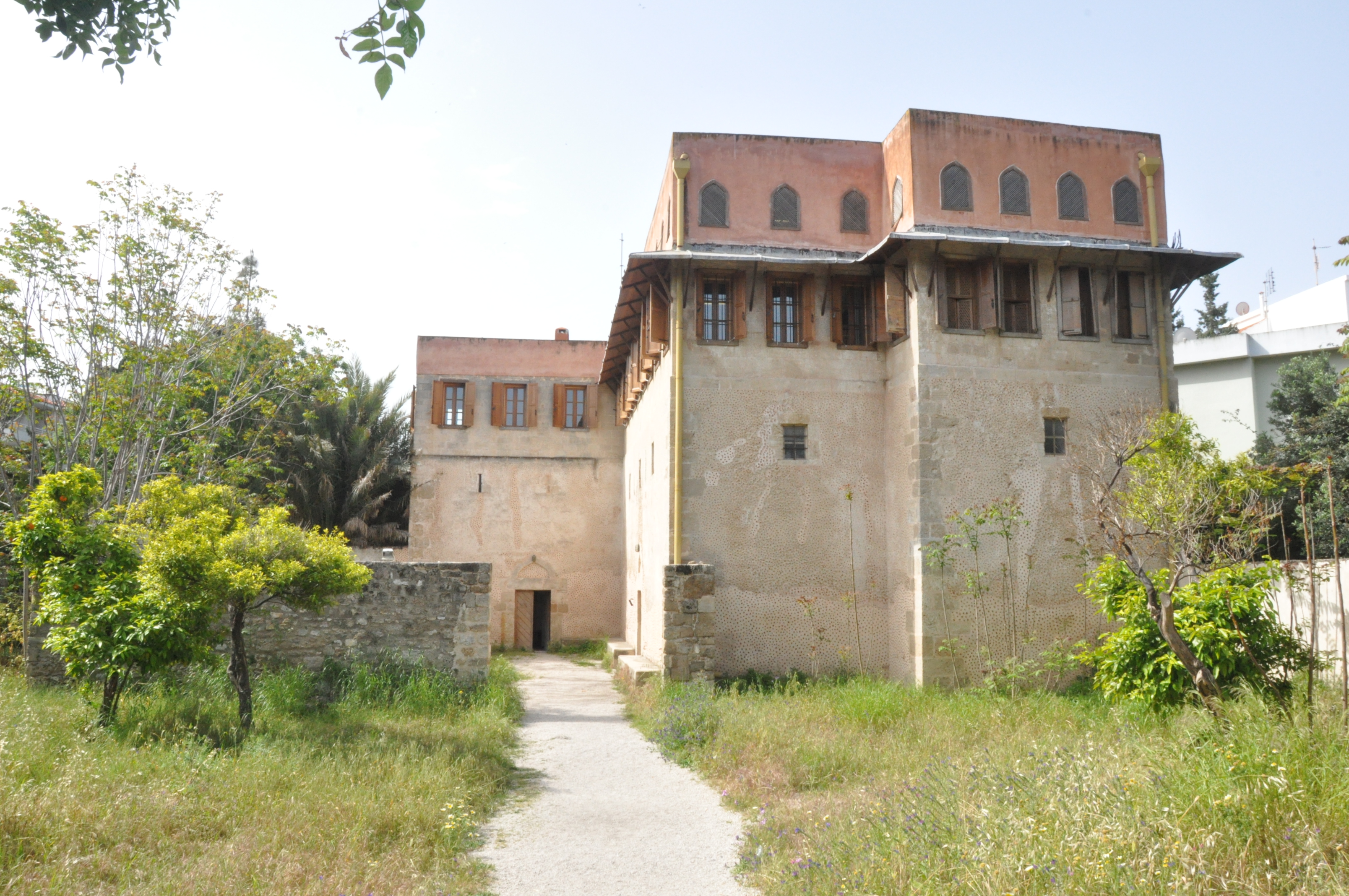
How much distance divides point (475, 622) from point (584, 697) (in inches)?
121

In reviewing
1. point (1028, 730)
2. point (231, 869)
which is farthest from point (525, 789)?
point (1028, 730)

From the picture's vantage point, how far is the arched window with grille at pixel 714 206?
1516cm

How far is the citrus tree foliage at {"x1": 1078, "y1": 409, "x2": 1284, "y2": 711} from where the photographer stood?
7.90 metres

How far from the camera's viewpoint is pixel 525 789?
28.8 feet

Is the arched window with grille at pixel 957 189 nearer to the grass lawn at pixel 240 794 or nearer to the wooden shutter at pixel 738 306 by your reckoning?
the wooden shutter at pixel 738 306

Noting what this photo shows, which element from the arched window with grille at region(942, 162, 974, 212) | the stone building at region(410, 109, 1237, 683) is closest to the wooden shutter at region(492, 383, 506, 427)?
the stone building at region(410, 109, 1237, 683)

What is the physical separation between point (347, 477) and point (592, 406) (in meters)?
7.76

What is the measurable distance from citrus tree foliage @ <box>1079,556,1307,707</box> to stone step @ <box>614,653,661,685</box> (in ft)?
21.1

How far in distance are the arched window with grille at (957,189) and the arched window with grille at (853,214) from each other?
145cm

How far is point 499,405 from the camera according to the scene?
2380 cm

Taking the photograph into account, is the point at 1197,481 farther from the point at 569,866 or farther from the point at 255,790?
the point at 255,790

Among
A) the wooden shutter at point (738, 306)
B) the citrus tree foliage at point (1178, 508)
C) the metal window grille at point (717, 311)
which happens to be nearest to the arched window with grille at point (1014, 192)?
the citrus tree foliage at point (1178, 508)

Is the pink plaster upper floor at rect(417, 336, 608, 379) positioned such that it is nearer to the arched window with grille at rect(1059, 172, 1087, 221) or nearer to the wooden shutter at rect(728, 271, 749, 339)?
the wooden shutter at rect(728, 271, 749, 339)

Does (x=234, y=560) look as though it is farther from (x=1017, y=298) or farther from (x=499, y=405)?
(x=499, y=405)
